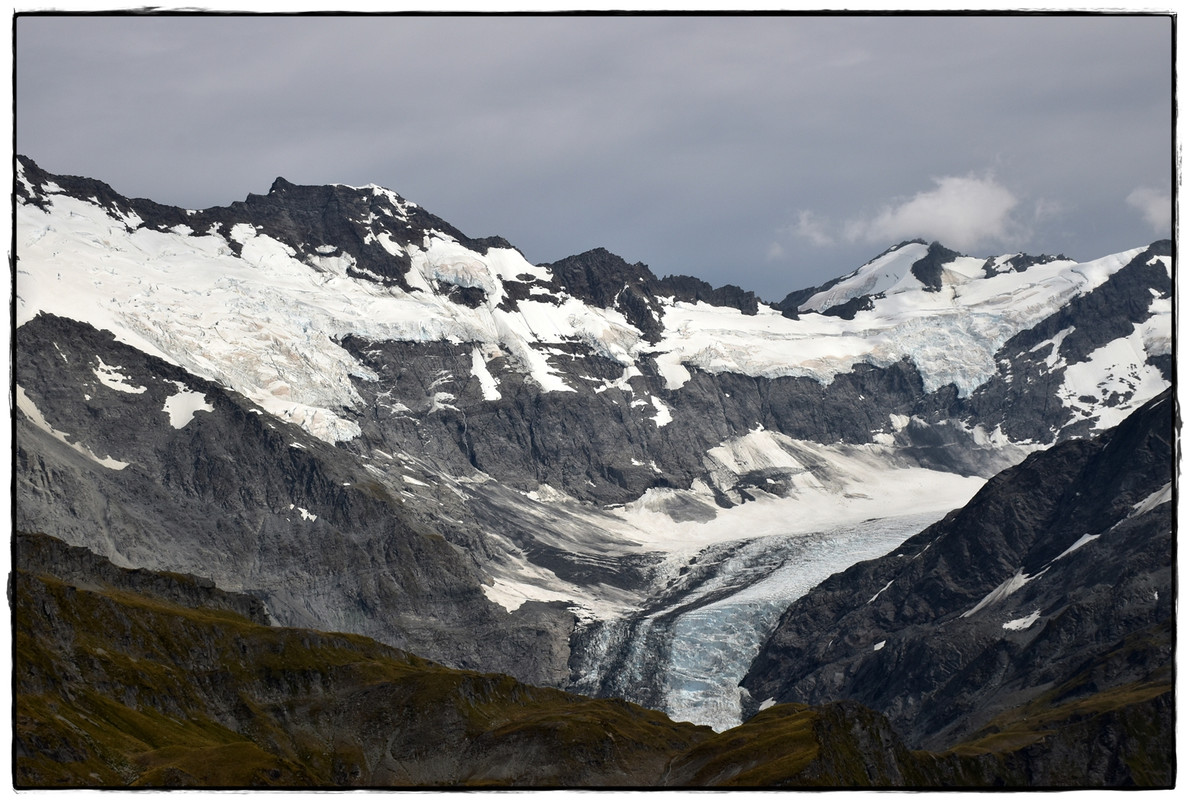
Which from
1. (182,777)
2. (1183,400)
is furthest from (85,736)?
(1183,400)

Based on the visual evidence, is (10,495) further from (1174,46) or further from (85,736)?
(85,736)

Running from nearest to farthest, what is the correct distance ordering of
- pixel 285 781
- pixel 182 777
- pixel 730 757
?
1. pixel 182 777
2. pixel 285 781
3. pixel 730 757

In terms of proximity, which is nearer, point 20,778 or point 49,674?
point 20,778

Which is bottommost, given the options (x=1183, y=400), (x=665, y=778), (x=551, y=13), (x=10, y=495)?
(x=665, y=778)

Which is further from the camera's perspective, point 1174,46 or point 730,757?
point 730,757

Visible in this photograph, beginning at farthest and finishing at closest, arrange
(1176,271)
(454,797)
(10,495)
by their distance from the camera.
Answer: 1. (454,797)
2. (1176,271)
3. (10,495)

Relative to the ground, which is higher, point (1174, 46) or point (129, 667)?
point (1174, 46)

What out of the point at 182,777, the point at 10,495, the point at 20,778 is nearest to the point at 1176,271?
the point at 10,495

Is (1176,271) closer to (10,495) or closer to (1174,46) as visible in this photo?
(1174,46)

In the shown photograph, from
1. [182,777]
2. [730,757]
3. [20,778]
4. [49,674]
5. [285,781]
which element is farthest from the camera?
[730,757]
